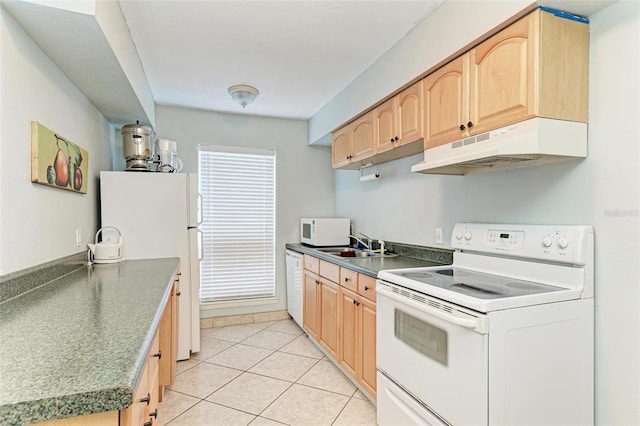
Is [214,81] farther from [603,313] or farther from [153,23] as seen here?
[603,313]

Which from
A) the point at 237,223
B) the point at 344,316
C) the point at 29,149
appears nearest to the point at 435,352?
the point at 344,316

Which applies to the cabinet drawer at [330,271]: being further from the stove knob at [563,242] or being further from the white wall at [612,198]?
the stove knob at [563,242]

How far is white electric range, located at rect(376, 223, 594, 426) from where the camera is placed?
1.33m

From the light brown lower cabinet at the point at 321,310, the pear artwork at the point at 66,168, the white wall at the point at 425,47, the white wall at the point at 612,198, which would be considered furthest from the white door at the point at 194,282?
the white wall at the point at 612,198

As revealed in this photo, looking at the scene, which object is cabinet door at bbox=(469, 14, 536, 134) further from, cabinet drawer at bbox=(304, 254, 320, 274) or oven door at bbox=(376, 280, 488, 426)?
cabinet drawer at bbox=(304, 254, 320, 274)

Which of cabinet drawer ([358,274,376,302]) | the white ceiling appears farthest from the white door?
cabinet drawer ([358,274,376,302])

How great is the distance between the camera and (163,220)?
115 inches

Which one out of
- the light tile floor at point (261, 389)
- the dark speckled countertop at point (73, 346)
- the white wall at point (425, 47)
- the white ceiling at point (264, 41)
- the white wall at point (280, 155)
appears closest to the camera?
the dark speckled countertop at point (73, 346)

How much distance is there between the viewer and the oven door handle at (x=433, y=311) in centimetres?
133

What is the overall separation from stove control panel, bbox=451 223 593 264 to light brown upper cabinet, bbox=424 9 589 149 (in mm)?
510

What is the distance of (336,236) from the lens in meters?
3.72

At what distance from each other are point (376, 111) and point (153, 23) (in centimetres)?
163

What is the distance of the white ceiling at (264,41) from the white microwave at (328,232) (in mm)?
1287

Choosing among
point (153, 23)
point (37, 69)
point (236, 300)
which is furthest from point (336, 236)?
point (37, 69)
